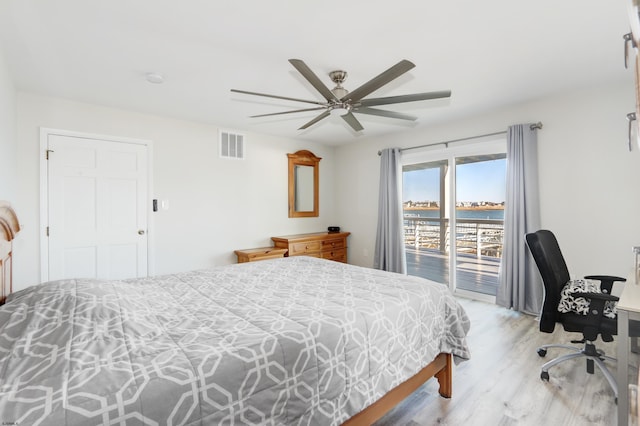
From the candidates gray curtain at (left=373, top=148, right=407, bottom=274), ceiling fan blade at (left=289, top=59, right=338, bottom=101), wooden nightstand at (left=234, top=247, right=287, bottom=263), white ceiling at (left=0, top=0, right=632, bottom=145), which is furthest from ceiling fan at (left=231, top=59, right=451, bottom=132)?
wooden nightstand at (left=234, top=247, right=287, bottom=263)

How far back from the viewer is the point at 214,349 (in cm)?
114

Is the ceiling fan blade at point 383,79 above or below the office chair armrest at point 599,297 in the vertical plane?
above

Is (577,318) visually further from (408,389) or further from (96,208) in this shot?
(96,208)

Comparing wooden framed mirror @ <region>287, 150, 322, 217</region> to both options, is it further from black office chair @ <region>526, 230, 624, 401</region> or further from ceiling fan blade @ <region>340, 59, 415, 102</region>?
black office chair @ <region>526, 230, 624, 401</region>

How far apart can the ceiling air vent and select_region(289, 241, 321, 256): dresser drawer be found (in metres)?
1.57

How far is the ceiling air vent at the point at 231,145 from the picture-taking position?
14.1 feet

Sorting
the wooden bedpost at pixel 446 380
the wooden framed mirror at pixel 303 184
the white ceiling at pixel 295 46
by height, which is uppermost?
the white ceiling at pixel 295 46

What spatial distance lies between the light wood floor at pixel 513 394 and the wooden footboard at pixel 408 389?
127mm

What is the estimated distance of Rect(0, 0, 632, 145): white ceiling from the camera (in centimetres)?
185

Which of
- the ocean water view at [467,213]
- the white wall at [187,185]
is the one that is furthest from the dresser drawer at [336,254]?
the ocean water view at [467,213]

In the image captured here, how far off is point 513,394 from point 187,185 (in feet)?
13.1

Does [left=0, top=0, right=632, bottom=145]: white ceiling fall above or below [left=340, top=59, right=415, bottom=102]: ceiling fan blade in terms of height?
above

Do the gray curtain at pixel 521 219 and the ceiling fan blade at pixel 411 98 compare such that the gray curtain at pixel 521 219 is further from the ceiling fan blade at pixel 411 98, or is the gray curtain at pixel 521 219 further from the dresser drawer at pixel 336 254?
the dresser drawer at pixel 336 254

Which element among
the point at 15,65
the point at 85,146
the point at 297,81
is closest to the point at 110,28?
the point at 15,65
